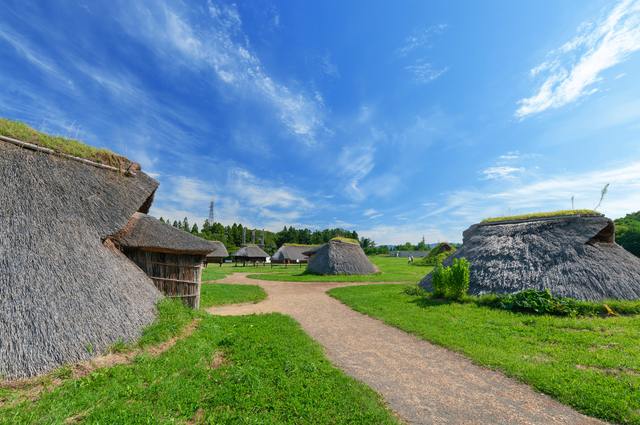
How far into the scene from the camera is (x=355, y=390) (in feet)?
12.5

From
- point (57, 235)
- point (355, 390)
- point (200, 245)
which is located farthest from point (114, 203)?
point (355, 390)

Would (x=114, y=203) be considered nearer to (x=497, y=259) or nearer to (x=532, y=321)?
(x=532, y=321)

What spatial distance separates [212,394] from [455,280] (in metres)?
9.37

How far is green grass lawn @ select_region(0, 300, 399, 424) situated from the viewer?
10.2ft

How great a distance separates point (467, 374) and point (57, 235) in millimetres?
8727

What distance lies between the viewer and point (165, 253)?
7664 millimetres

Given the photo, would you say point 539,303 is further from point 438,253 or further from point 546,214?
point 438,253

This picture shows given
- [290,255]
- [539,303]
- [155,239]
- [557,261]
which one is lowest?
[539,303]

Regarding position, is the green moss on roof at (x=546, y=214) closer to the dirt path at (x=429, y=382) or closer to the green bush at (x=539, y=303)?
the green bush at (x=539, y=303)

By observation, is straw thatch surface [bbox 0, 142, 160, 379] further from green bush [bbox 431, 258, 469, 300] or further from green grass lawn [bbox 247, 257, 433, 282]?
green grass lawn [bbox 247, 257, 433, 282]

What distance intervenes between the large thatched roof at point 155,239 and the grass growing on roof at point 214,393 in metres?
3.15

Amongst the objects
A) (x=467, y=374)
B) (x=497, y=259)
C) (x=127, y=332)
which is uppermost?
(x=497, y=259)

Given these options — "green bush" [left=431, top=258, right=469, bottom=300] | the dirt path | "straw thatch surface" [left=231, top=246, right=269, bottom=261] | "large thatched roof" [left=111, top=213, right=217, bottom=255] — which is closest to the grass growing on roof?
the dirt path

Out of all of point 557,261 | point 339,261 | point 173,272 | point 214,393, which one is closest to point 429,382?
point 214,393
